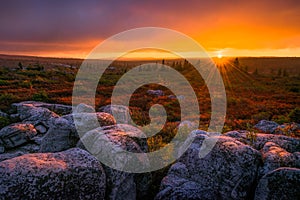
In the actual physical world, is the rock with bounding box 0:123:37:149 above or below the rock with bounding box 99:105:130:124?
below

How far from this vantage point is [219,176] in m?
6.02

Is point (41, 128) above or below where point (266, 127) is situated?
above

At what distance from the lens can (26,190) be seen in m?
4.23

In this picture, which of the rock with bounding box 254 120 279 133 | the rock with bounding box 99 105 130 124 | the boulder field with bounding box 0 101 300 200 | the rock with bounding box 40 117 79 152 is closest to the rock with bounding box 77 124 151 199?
the boulder field with bounding box 0 101 300 200

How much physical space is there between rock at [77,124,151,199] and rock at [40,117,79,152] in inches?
48.4

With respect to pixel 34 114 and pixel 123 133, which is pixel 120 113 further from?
pixel 123 133

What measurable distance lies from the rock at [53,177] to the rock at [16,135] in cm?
743

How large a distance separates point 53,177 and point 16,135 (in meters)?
8.43

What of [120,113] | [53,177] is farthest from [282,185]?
[120,113]

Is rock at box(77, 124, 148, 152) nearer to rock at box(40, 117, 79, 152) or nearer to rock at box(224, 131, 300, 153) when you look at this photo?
rock at box(40, 117, 79, 152)

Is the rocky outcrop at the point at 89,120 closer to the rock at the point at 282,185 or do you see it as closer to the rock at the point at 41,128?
the rock at the point at 282,185

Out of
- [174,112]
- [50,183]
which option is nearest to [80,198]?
[50,183]

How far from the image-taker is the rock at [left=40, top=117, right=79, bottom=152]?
752 cm

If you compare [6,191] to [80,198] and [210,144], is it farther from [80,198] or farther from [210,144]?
[210,144]
